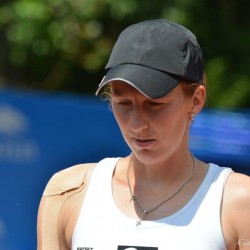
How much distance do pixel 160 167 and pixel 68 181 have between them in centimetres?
24

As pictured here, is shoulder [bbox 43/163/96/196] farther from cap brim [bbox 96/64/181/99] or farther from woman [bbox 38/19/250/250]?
cap brim [bbox 96/64/181/99]

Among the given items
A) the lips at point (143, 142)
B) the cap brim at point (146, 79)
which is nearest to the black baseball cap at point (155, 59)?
the cap brim at point (146, 79)

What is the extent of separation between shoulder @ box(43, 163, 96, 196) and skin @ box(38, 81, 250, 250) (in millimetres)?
36

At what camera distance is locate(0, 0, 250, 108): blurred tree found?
680cm

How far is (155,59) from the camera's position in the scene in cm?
194

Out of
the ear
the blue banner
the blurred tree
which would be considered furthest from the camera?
the blurred tree

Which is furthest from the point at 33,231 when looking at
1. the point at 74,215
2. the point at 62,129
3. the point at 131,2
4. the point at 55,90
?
the point at 55,90

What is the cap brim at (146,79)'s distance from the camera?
1896 mm

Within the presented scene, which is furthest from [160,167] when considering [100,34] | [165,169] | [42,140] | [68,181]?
[100,34]

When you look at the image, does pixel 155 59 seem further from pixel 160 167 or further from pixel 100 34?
pixel 100 34

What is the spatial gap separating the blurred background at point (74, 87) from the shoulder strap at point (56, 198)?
77.4 inches

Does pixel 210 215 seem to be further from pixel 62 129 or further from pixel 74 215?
pixel 62 129

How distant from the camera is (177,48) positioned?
77.0 inches

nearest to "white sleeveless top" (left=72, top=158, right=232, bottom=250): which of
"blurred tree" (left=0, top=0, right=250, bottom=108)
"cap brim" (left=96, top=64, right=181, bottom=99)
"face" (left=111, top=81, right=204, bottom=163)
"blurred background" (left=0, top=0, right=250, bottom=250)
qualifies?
"face" (left=111, top=81, right=204, bottom=163)
